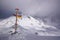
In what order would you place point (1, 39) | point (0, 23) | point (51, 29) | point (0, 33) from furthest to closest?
point (0, 23)
point (51, 29)
point (0, 33)
point (1, 39)

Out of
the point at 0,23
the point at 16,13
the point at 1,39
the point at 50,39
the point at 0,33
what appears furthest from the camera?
the point at 0,23

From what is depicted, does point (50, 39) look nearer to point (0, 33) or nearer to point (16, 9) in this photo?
point (16, 9)

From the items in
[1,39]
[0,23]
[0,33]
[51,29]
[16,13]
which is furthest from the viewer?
[0,23]

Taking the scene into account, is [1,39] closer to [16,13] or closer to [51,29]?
[16,13]

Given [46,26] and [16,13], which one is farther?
[46,26]

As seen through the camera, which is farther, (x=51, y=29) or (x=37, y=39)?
(x=51, y=29)

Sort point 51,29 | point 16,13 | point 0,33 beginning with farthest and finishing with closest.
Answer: point 51,29 < point 0,33 < point 16,13

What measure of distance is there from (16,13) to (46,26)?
20.9 feet

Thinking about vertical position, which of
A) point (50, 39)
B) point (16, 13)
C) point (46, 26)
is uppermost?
point (16, 13)

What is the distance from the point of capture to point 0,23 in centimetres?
1997

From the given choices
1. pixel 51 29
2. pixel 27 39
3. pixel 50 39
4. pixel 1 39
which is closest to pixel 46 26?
pixel 51 29

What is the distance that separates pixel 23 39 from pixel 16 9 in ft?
12.1

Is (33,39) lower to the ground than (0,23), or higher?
lower

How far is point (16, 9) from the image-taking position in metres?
14.6
